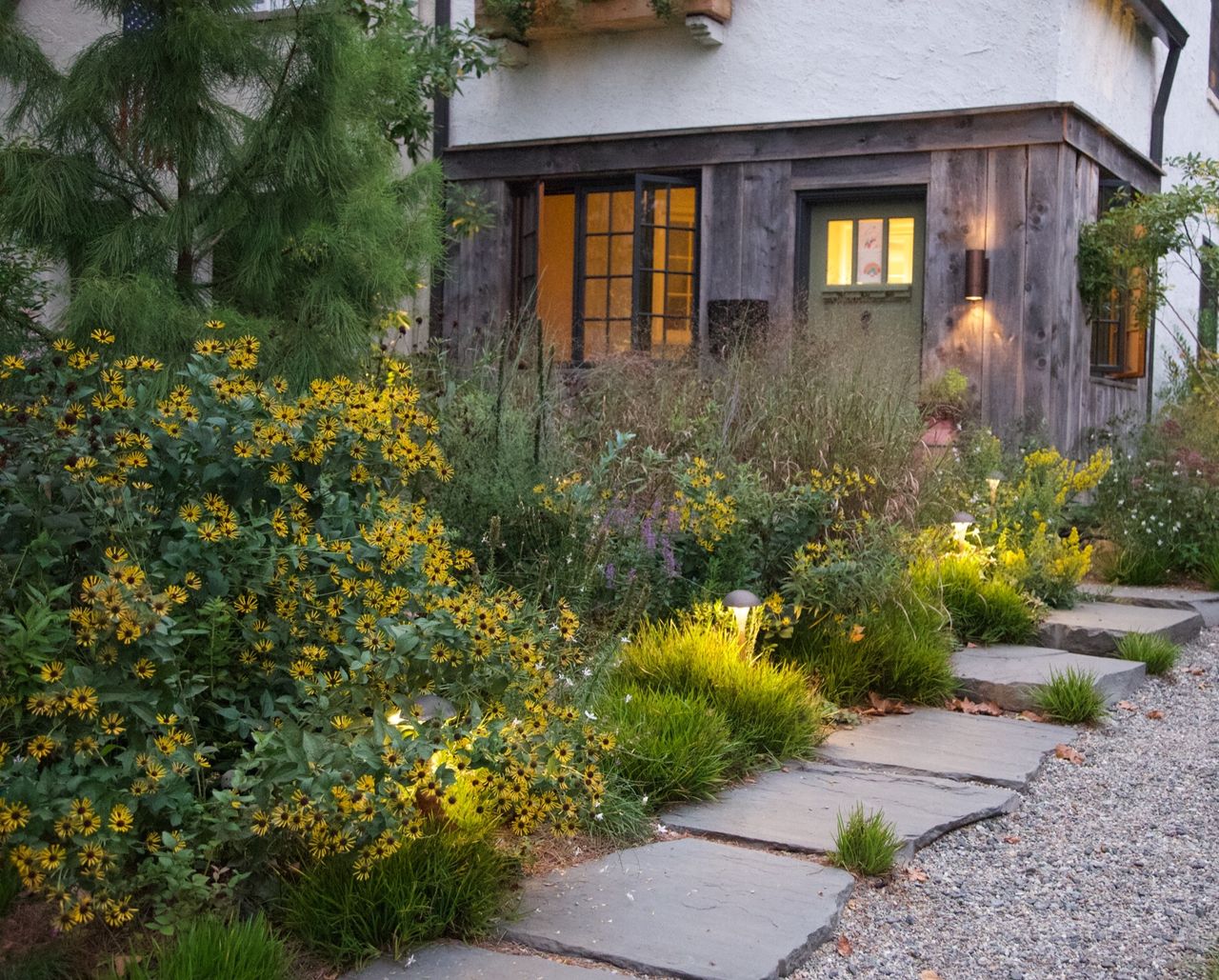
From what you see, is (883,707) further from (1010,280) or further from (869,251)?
(869,251)

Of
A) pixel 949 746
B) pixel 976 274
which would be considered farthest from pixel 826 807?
pixel 976 274

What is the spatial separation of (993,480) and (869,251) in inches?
111

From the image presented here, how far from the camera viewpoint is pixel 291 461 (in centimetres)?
288

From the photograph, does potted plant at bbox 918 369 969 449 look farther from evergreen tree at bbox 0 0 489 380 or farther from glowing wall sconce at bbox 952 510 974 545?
evergreen tree at bbox 0 0 489 380

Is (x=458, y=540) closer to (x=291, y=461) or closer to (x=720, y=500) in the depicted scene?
(x=720, y=500)

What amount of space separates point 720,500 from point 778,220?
463 centimetres

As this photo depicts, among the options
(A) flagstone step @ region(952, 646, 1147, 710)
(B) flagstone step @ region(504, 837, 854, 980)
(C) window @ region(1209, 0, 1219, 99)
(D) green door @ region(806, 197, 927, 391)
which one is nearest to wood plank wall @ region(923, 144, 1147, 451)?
(D) green door @ region(806, 197, 927, 391)

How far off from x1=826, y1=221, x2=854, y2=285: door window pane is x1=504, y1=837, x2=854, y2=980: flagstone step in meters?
6.35

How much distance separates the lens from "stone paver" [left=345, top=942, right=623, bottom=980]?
234cm

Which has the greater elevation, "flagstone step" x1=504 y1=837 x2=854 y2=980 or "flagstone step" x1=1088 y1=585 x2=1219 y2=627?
"flagstone step" x1=1088 y1=585 x2=1219 y2=627

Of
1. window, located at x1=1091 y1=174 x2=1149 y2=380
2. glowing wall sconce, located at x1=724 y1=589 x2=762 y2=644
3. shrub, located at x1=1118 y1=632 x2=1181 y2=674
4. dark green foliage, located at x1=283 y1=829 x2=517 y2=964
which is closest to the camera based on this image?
dark green foliage, located at x1=283 y1=829 x2=517 y2=964

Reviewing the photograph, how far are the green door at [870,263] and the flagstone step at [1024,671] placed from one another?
144 inches

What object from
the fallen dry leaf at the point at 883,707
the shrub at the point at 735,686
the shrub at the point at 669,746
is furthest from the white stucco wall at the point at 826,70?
the shrub at the point at 669,746

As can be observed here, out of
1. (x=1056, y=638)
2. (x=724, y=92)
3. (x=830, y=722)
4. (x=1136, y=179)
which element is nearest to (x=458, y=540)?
(x=830, y=722)
